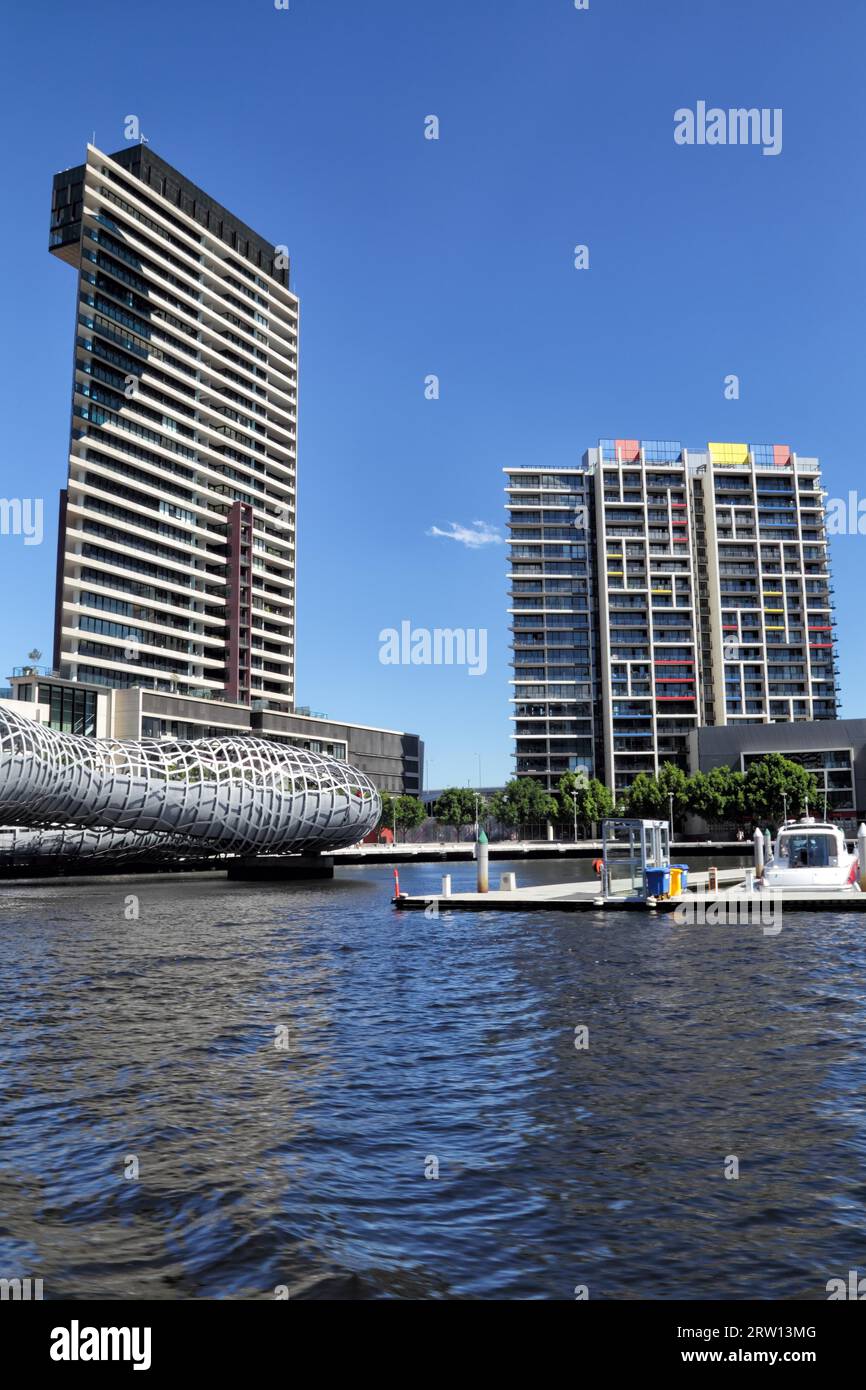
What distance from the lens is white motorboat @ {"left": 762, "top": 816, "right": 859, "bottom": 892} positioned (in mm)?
43219

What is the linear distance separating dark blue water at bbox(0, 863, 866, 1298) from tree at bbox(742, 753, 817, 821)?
112214mm

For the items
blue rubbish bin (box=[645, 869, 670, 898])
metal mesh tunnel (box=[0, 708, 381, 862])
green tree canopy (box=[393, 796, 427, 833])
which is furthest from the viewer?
green tree canopy (box=[393, 796, 427, 833])

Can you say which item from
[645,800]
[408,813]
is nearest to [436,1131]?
[645,800]

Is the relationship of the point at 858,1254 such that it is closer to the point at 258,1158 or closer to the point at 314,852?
the point at 258,1158

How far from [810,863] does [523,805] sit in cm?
11584

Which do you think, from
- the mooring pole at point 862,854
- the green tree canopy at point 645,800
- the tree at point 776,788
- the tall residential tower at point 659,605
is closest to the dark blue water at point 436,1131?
the mooring pole at point 862,854

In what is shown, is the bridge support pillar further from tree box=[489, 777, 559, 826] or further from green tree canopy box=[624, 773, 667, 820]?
tree box=[489, 777, 559, 826]

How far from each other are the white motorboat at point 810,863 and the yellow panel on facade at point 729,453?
15340 centimetres

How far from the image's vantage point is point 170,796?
72.2 m

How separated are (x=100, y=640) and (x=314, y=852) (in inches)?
1738

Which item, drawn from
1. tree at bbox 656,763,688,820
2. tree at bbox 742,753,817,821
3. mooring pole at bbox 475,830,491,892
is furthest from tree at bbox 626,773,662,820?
mooring pole at bbox 475,830,491,892

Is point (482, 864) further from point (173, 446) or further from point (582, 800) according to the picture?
point (582, 800)
